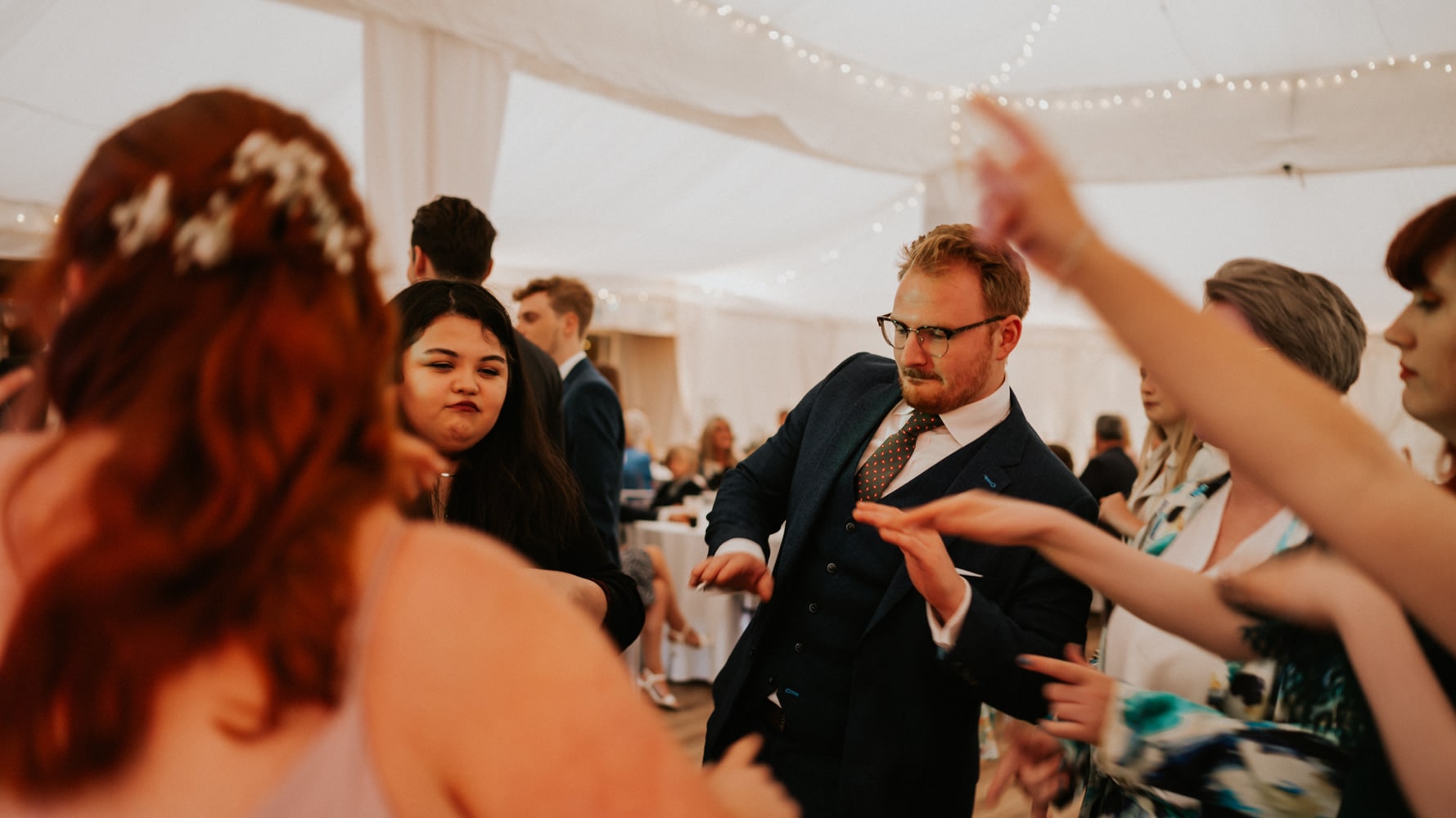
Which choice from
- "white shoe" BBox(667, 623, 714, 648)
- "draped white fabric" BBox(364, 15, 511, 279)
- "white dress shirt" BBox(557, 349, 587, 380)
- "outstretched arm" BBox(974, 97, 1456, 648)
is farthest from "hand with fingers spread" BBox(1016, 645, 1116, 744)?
"white shoe" BBox(667, 623, 714, 648)

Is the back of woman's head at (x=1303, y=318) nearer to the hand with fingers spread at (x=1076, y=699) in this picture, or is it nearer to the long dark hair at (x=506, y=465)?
the hand with fingers spread at (x=1076, y=699)

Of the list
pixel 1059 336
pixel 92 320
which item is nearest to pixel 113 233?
pixel 92 320

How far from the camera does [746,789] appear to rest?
0.83 m

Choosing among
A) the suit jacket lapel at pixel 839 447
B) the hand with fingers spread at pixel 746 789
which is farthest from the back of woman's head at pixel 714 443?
the hand with fingers spread at pixel 746 789

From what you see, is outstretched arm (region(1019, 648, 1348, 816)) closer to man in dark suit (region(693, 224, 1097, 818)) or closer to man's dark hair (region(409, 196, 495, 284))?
man in dark suit (region(693, 224, 1097, 818))

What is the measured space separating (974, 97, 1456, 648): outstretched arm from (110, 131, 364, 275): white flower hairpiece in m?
0.48

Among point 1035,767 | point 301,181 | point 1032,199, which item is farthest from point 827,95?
point 301,181

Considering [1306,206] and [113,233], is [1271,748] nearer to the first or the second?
[113,233]

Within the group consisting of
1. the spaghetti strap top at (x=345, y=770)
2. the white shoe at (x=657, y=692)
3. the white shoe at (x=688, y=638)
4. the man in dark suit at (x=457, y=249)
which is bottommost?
the white shoe at (x=657, y=692)

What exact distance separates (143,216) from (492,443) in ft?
3.98

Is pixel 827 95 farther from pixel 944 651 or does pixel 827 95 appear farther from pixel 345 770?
pixel 345 770

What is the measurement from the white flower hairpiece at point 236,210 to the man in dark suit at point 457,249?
2.03m

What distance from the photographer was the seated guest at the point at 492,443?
1658mm

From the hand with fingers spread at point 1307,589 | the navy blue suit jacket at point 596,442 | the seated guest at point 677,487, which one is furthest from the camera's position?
the seated guest at point 677,487
